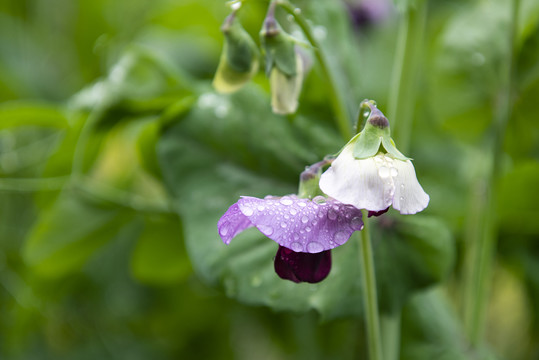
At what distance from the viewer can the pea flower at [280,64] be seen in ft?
1.42

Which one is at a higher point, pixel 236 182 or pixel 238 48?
pixel 238 48

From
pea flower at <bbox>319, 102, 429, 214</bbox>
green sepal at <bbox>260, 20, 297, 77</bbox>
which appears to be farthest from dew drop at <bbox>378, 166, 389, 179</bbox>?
green sepal at <bbox>260, 20, 297, 77</bbox>

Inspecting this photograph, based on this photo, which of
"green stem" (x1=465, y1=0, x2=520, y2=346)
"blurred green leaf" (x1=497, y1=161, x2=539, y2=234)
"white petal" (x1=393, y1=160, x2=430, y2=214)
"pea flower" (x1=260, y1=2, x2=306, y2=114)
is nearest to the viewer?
"white petal" (x1=393, y1=160, x2=430, y2=214)

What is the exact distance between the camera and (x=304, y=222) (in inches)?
13.0

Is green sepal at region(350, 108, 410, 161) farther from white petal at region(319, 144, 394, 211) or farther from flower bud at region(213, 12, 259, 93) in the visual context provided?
flower bud at region(213, 12, 259, 93)

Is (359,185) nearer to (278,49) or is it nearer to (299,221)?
(299,221)

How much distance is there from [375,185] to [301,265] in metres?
0.08

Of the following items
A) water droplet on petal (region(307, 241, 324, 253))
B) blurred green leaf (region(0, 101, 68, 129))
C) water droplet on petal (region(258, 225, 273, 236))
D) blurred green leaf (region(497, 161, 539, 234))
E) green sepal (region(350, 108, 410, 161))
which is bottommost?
blurred green leaf (region(497, 161, 539, 234))

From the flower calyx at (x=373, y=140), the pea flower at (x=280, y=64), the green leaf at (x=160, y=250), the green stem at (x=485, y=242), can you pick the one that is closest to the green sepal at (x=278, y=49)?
the pea flower at (x=280, y=64)

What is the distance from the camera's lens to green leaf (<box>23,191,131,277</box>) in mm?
759

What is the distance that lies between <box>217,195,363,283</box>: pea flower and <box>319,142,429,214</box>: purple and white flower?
0.02m

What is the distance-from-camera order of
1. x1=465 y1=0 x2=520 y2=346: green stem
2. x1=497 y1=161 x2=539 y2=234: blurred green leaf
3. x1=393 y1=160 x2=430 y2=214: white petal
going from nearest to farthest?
x1=393 y1=160 x2=430 y2=214: white petal
x1=465 y1=0 x2=520 y2=346: green stem
x1=497 y1=161 x2=539 y2=234: blurred green leaf

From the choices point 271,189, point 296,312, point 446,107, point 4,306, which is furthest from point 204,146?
point 4,306

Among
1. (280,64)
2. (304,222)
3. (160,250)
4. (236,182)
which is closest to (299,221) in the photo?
(304,222)
